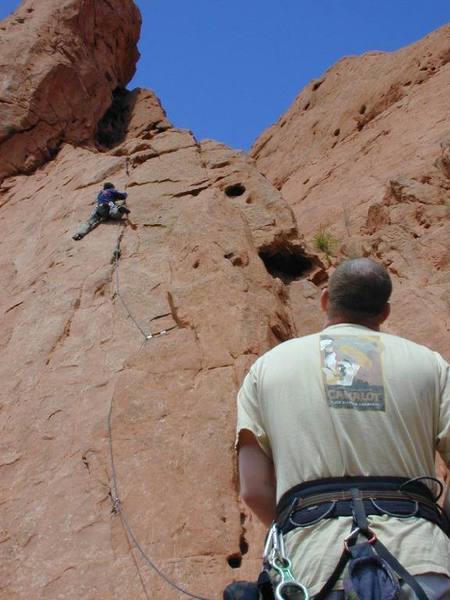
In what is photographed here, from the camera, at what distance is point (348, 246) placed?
12.2 m

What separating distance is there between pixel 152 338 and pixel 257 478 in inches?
204

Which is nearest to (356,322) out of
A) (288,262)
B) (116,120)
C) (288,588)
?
(288,588)

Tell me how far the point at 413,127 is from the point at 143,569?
14.1 metres

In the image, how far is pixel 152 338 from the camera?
27.9 feet

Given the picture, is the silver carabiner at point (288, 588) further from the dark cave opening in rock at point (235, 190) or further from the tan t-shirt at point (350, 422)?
the dark cave opening in rock at point (235, 190)

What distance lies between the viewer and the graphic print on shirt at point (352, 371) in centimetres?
321

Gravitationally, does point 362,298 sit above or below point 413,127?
below

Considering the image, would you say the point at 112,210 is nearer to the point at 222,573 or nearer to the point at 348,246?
the point at 348,246

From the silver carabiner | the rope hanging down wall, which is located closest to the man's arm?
the silver carabiner

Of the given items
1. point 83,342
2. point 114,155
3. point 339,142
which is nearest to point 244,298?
point 83,342

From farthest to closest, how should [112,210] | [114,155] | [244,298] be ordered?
[114,155], [112,210], [244,298]

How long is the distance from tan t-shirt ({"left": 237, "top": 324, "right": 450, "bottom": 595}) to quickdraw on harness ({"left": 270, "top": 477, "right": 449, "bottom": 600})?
31 mm

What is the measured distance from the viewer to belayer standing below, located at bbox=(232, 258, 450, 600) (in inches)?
115

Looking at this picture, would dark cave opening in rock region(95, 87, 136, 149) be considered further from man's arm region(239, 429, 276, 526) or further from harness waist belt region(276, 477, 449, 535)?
harness waist belt region(276, 477, 449, 535)
